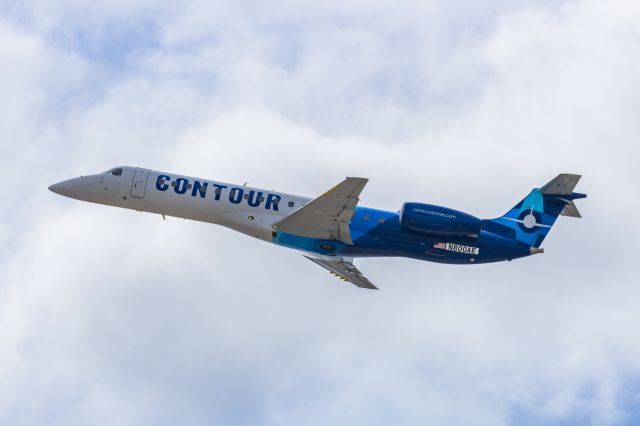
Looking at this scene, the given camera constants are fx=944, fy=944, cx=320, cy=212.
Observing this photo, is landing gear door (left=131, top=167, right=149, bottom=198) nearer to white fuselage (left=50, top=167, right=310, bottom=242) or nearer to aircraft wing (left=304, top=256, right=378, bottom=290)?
white fuselage (left=50, top=167, right=310, bottom=242)

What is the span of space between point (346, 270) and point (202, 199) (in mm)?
8388

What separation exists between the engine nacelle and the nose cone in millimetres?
17095

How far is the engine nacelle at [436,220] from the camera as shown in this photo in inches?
1767

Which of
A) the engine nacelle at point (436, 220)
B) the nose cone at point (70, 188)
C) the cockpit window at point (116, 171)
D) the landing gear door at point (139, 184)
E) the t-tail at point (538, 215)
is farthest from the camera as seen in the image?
the nose cone at point (70, 188)

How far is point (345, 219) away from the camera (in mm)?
44250

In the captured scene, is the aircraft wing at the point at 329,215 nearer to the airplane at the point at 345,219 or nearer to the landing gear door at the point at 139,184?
the airplane at the point at 345,219

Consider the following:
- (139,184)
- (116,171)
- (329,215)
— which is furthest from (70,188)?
(329,215)

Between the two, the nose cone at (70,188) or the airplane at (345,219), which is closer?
the airplane at (345,219)

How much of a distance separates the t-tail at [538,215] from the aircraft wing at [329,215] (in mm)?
7682

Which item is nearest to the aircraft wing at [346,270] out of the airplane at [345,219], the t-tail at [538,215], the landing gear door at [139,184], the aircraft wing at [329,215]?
the airplane at [345,219]

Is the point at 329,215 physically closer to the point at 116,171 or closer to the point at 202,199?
the point at 202,199

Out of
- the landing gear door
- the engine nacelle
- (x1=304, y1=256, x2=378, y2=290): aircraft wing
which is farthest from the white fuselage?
the engine nacelle

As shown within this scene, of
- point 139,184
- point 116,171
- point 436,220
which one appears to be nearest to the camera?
point 436,220

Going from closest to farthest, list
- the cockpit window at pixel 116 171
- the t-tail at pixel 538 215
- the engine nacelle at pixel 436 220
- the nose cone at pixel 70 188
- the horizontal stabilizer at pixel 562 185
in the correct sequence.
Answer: the engine nacelle at pixel 436 220 < the horizontal stabilizer at pixel 562 185 < the t-tail at pixel 538 215 < the cockpit window at pixel 116 171 < the nose cone at pixel 70 188
